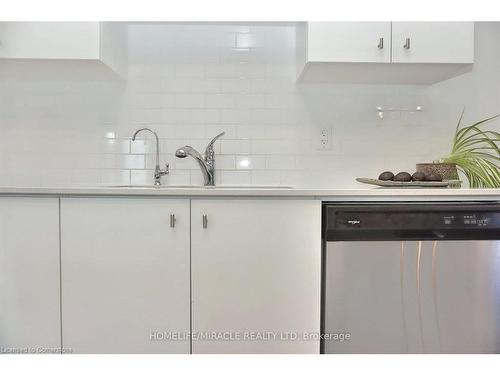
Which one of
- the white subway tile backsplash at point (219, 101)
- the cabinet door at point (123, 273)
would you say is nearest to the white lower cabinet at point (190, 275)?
the cabinet door at point (123, 273)

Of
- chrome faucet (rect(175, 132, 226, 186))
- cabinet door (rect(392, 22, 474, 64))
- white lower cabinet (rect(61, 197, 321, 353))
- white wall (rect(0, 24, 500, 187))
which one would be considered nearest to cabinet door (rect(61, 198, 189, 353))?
white lower cabinet (rect(61, 197, 321, 353))

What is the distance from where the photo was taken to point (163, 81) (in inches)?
84.4

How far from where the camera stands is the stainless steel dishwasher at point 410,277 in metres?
1.50

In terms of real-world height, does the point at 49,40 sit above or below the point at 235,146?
above

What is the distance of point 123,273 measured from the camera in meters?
1.50

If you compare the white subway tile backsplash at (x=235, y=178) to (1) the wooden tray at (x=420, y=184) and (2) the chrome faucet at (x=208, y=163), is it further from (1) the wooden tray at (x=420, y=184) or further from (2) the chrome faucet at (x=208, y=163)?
(1) the wooden tray at (x=420, y=184)

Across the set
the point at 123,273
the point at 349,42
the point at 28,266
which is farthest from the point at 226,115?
the point at 28,266

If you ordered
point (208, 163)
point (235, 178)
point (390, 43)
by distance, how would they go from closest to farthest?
point (390, 43) → point (208, 163) → point (235, 178)

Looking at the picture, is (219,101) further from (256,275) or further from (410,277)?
(410,277)

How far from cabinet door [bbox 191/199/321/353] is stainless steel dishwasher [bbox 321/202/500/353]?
7 centimetres

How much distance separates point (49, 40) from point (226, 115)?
90 centimetres

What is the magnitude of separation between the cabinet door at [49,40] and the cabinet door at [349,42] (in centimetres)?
96

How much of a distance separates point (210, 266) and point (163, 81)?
113cm
